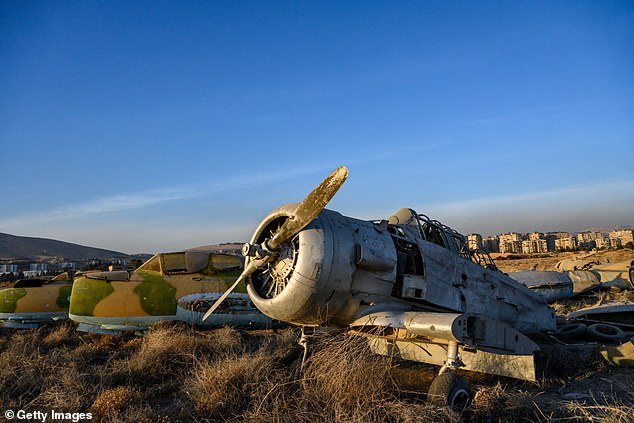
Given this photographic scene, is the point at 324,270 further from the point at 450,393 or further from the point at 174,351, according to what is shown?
the point at 174,351

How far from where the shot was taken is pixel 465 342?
503cm

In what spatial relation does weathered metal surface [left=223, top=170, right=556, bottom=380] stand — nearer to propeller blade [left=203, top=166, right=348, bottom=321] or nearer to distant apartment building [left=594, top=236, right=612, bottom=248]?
propeller blade [left=203, top=166, right=348, bottom=321]

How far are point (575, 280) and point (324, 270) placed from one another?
1935 centimetres

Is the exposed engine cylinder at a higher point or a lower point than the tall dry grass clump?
higher

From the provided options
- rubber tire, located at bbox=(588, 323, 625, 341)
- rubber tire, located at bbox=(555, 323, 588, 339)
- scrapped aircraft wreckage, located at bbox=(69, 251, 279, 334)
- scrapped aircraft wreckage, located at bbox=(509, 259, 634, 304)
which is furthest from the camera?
scrapped aircraft wreckage, located at bbox=(509, 259, 634, 304)

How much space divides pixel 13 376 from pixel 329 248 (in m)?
4.98

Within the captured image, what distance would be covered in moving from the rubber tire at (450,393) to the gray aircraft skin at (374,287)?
31 centimetres

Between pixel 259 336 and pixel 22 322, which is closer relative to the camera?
pixel 259 336

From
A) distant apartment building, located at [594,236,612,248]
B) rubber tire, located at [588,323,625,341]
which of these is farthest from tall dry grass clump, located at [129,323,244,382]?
distant apartment building, located at [594,236,612,248]

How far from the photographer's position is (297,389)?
17.3 ft

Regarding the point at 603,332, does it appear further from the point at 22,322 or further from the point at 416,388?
the point at 22,322

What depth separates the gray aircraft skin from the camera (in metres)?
5.28

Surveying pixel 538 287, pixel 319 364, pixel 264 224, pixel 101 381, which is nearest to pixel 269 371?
pixel 319 364
